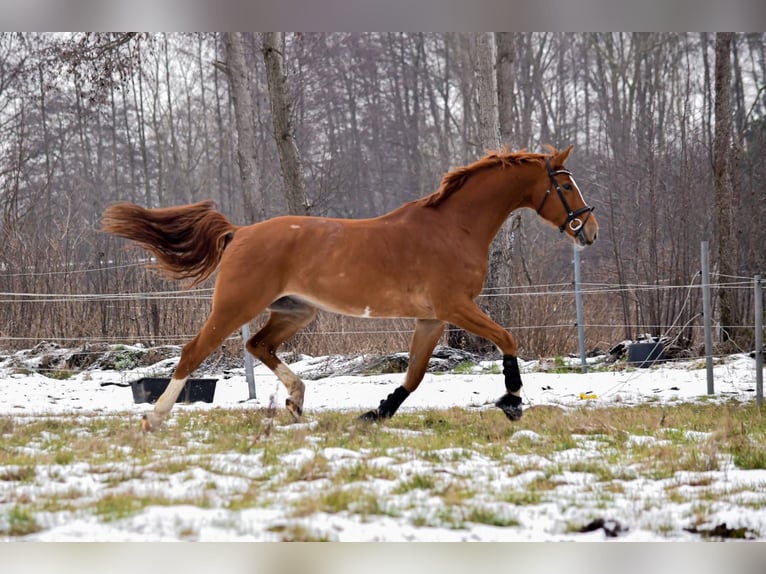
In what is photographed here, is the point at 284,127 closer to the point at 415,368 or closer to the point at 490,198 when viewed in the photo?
the point at 490,198

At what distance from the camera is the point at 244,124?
457 inches

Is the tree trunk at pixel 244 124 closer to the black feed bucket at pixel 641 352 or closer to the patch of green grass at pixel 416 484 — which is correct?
the black feed bucket at pixel 641 352

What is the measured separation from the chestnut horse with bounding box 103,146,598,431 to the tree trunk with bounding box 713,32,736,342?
15.3ft

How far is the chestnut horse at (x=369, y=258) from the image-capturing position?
534 centimetres

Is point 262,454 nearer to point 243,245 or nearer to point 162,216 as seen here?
point 243,245

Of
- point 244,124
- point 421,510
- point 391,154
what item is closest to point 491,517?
point 421,510

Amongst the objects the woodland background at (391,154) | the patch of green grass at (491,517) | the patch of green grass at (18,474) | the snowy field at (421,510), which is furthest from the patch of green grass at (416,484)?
the woodland background at (391,154)

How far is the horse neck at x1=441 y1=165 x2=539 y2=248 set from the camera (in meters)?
5.70

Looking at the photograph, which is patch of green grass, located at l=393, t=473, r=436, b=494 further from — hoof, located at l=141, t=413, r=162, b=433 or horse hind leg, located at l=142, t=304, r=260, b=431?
hoof, located at l=141, t=413, r=162, b=433

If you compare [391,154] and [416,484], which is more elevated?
[391,154]

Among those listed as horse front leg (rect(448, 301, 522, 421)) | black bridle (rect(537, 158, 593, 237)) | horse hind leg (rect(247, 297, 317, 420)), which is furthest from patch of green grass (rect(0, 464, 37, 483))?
black bridle (rect(537, 158, 593, 237))

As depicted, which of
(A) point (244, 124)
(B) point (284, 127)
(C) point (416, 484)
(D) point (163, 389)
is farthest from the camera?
(A) point (244, 124)

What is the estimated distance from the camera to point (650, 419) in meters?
5.71

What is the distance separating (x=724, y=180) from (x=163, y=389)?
676cm
